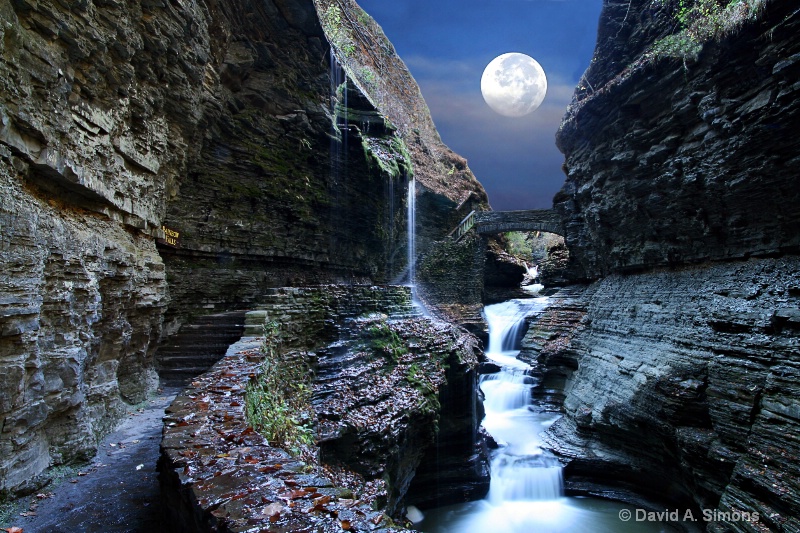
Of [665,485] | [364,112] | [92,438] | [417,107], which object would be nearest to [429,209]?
[364,112]

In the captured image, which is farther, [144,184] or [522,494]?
[522,494]

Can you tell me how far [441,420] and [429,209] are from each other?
1647 centimetres

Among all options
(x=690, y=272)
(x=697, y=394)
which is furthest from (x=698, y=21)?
(x=697, y=394)

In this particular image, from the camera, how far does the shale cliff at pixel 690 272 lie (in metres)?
7.26

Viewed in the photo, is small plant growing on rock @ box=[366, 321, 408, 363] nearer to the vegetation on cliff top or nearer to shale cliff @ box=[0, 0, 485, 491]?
shale cliff @ box=[0, 0, 485, 491]

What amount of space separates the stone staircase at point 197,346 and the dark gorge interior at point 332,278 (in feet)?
0.24

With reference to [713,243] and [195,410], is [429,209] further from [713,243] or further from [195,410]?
[195,410]

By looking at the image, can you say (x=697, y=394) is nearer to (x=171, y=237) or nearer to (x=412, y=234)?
(x=171, y=237)

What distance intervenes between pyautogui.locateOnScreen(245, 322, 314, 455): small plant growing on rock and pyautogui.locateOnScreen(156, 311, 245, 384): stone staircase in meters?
1.55

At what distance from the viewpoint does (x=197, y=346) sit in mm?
8750

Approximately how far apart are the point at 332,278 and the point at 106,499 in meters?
11.3

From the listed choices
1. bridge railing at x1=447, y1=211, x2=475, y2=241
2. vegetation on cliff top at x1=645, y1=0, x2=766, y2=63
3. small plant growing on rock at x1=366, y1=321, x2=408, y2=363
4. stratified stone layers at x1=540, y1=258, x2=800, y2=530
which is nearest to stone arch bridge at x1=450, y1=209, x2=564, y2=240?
bridge railing at x1=447, y1=211, x2=475, y2=241

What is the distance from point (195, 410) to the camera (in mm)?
4020

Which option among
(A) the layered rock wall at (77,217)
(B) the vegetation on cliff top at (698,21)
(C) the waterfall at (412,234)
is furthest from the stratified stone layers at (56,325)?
(C) the waterfall at (412,234)
